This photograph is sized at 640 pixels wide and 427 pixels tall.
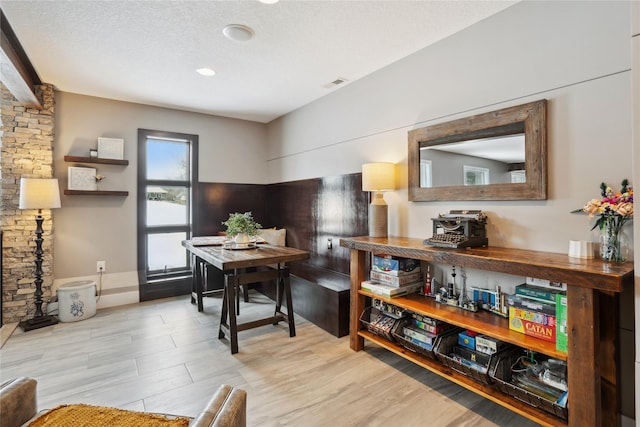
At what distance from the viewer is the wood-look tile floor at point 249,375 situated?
2.02 metres

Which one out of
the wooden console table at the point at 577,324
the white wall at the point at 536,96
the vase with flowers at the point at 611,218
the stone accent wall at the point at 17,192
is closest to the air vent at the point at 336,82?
the white wall at the point at 536,96

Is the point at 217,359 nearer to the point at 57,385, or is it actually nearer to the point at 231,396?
the point at 57,385

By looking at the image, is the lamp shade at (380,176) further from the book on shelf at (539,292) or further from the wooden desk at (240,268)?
the book on shelf at (539,292)

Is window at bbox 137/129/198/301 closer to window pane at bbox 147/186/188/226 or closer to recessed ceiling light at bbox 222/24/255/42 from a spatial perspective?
window pane at bbox 147/186/188/226

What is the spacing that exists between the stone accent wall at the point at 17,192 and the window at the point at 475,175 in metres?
4.48

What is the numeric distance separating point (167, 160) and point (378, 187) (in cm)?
331

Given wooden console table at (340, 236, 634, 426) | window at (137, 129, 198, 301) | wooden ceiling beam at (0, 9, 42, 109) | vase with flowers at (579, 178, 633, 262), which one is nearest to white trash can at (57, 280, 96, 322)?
window at (137, 129, 198, 301)

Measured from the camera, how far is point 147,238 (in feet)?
14.5

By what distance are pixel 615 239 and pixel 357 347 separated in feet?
6.63

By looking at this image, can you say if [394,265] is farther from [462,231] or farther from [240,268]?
[240,268]

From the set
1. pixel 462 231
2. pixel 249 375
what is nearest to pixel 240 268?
pixel 249 375

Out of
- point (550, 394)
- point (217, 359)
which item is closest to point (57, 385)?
point (217, 359)

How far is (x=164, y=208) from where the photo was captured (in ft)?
15.0

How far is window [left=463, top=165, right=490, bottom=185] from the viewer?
240cm
